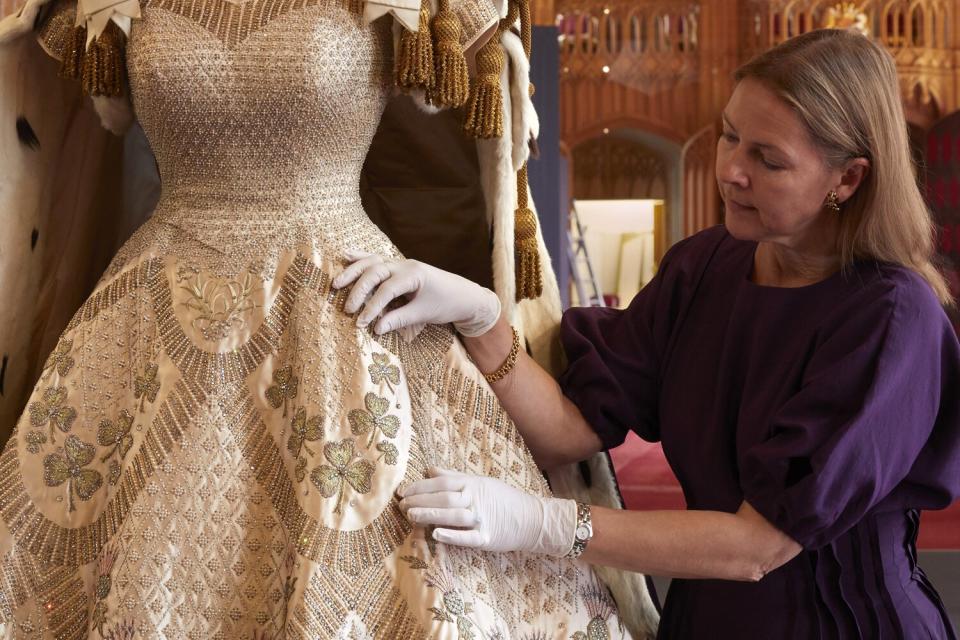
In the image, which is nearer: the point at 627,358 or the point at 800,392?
the point at 800,392

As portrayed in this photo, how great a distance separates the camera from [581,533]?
3.43 feet

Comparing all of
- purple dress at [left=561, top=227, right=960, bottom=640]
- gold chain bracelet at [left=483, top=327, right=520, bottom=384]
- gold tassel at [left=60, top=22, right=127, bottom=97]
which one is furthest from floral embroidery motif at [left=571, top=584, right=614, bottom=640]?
gold tassel at [left=60, top=22, right=127, bottom=97]

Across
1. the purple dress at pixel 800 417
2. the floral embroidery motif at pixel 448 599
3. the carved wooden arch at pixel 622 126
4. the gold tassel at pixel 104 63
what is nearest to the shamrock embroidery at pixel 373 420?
the floral embroidery motif at pixel 448 599

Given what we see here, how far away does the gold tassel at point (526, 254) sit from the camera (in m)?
1.22

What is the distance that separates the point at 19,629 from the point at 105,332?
0.93 feet

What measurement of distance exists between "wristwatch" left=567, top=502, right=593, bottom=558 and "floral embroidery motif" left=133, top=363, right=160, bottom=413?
0.42 m

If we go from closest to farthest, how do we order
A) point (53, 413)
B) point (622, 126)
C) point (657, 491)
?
point (53, 413) → point (657, 491) → point (622, 126)

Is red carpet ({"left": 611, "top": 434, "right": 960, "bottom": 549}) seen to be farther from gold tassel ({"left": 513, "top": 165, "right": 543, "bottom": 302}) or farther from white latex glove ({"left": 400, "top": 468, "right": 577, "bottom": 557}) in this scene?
white latex glove ({"left": 400, "top": 468, "right": 577, "bottom": 557})

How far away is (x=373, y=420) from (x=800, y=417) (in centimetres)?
40

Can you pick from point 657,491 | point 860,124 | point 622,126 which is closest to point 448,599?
point 860,124

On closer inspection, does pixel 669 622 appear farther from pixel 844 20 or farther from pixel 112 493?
pixel 844 20

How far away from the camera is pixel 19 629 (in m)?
0.95

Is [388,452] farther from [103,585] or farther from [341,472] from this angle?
[103,585]

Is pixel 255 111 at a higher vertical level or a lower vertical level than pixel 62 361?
higher
